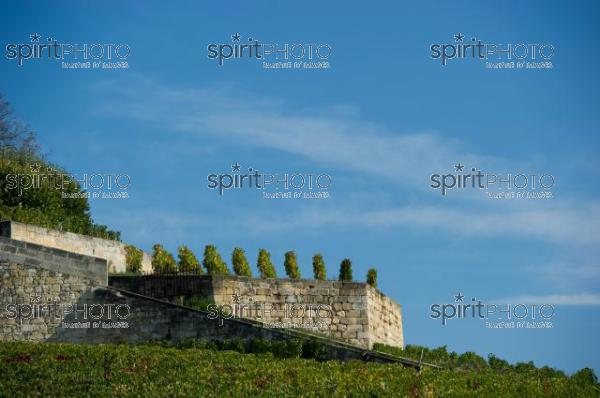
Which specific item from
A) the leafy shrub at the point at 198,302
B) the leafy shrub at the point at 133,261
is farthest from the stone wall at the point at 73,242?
the leafy shrub at the point at 198,302

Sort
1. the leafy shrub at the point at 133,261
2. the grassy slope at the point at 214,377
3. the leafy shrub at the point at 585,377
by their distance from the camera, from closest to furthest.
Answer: the grassy slope at the point at 214,377
the leafy shrub at the point at 585,377
the leafy shrub at the point at 133,261

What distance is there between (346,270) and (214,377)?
459 inches

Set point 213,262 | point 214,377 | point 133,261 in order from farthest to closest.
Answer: point 133,261 < point 213,262 < point 214,377

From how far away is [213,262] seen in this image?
4884cm

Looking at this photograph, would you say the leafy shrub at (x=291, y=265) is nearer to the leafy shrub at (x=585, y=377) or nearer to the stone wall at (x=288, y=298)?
the stone wall at (x=288, y=298)

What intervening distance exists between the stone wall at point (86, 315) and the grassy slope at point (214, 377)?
5.82ft

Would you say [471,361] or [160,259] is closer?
[471,361]

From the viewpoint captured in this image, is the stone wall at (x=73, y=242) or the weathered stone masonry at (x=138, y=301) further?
the stone wall at (x=73, y=242)

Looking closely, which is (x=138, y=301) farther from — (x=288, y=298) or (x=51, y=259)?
(x=288, y=298)

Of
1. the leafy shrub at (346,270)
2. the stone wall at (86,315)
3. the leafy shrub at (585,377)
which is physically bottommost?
the leafy shrub at (585,377)

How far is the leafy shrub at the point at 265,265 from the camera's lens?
49.1 meters

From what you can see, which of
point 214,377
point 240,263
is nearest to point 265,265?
point 240,263

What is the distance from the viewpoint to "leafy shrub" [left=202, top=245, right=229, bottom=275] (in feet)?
160

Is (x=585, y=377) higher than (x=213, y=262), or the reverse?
(x=213, y=262)
